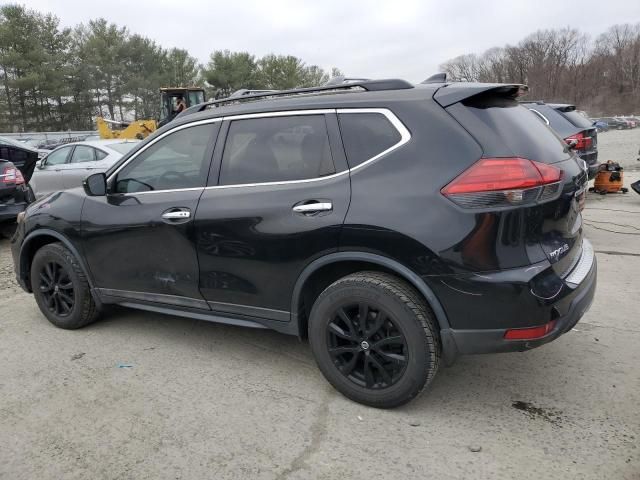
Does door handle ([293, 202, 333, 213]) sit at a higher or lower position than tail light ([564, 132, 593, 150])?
lower

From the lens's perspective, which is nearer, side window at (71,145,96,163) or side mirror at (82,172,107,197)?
side mirror at (82,172,107,197)

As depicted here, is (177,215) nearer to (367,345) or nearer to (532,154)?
(367,345)

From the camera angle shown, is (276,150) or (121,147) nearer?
(276,150)

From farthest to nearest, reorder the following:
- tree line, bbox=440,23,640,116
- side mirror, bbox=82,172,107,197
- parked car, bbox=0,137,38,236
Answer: tree line, bbox=440,23,640,116
parked car, bbox=0,137,38,236
side mirror, bbox=82,172,107,197

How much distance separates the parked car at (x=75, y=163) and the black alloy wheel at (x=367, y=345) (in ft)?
27.1

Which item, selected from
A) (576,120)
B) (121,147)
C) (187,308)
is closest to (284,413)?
(187,308)

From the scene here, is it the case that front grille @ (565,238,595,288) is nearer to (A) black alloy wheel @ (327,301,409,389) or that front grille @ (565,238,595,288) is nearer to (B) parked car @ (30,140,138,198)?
(A) black alloy wheel @ (327,301,409,389)

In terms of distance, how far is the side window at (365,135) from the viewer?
2828 millimetres

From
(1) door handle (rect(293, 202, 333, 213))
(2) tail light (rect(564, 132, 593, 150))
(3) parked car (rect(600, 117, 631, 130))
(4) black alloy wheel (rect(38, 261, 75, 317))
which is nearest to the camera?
(1) door handle (rect(293, 202, 333, 213))

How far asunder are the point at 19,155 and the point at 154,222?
19.9 ft

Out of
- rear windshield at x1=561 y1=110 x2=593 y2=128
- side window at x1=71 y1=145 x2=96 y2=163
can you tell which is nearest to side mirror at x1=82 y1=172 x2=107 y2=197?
side window at x1=71 y1=145 x2=96 y2=163

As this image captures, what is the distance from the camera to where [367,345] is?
2.87 meters

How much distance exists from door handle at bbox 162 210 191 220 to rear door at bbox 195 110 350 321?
0.11 m

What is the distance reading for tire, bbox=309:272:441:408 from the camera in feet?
8.87
